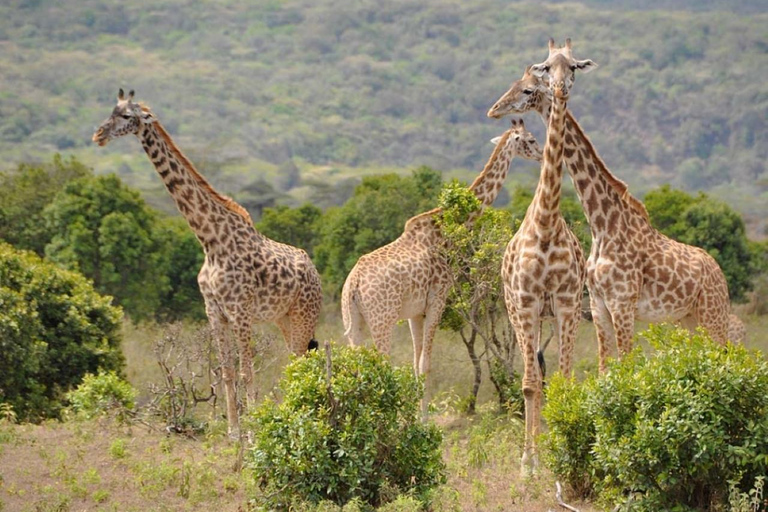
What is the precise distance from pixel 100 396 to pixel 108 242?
39.7 feet

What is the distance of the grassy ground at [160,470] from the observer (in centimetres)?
966

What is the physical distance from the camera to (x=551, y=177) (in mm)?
10211

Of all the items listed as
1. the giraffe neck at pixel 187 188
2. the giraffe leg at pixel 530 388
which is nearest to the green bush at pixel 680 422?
the giraffe leg at pixel 530 388

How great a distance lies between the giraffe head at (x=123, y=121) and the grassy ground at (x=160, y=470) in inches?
118

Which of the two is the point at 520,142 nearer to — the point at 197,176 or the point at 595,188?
the point at 595,188

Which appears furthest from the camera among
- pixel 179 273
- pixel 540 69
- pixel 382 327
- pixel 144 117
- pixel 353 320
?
pixel 179 273

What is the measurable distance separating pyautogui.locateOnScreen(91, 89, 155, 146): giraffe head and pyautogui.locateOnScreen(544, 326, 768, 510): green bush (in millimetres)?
5551

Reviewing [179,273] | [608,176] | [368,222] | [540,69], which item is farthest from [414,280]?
[179,273]

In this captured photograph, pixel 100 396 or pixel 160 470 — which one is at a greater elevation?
pixel 160 470

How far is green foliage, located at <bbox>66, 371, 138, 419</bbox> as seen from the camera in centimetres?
1279

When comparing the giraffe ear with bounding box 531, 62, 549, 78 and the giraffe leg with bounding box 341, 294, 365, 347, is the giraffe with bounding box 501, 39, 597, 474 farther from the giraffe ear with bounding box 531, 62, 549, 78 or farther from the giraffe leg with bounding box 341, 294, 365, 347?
the giraffe leg with bounding box 341, 294, 365, 347

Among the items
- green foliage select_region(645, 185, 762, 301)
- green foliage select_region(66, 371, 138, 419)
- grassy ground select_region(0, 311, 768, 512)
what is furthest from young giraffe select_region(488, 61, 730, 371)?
green foliage select_region(645, 185, 762, 301)

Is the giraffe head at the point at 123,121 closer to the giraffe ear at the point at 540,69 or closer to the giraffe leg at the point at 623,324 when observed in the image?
the giraffe ear at the point at 540,69

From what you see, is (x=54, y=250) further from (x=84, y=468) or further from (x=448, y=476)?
(x=448, y=476)
